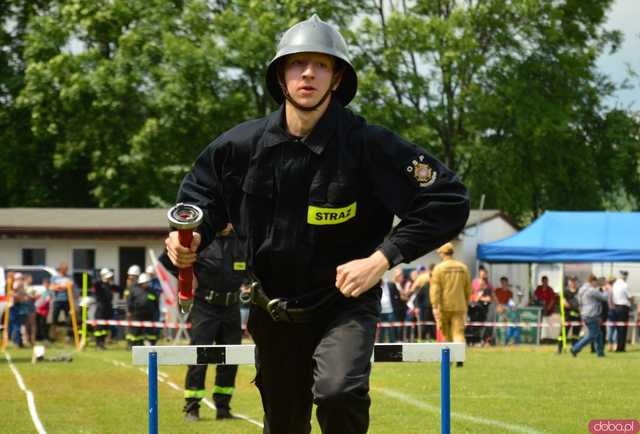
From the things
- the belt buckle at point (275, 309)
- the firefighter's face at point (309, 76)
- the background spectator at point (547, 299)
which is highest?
the firefighter's face at point (309, 76)

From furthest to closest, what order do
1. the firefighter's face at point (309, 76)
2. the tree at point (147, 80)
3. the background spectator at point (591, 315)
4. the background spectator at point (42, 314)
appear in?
1. the tree at point (147, 80)
2. the background spectator at point (42, 314)
3. the background spectator at point (591, 315)
4. the firefighter's face at point (309, 76)

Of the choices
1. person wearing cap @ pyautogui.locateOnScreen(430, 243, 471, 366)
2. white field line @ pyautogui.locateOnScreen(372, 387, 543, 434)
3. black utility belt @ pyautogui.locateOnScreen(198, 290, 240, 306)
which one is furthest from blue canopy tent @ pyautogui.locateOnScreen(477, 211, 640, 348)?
black utility belt @ pyautogui.locateOnScreen(198, 290, 240, 306)

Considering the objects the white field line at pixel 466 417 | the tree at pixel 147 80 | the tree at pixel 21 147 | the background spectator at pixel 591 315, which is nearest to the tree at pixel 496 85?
the tree at pixel 147 80

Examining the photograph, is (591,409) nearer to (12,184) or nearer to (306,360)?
(306,360)

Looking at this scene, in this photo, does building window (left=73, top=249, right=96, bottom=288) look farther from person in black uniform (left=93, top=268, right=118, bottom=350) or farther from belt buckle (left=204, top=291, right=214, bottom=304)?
belt buckle (left=204, top=291, right=214, bottom=304)

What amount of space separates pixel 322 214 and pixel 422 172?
0.45 meters

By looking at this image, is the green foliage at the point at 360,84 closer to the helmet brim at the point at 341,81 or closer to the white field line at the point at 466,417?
the white field line at the point at 466,417

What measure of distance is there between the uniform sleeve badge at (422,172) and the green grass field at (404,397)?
19.5 ft

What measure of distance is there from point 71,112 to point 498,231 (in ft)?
51.5

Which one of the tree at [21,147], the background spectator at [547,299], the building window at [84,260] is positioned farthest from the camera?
the tree at [21,147]

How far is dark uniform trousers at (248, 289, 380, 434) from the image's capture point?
17.0 ft

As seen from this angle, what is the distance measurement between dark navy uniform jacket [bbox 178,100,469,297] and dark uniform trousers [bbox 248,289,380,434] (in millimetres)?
171

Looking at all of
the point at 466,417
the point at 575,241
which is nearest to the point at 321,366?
the point at 466,417

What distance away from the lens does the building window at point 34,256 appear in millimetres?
38938
